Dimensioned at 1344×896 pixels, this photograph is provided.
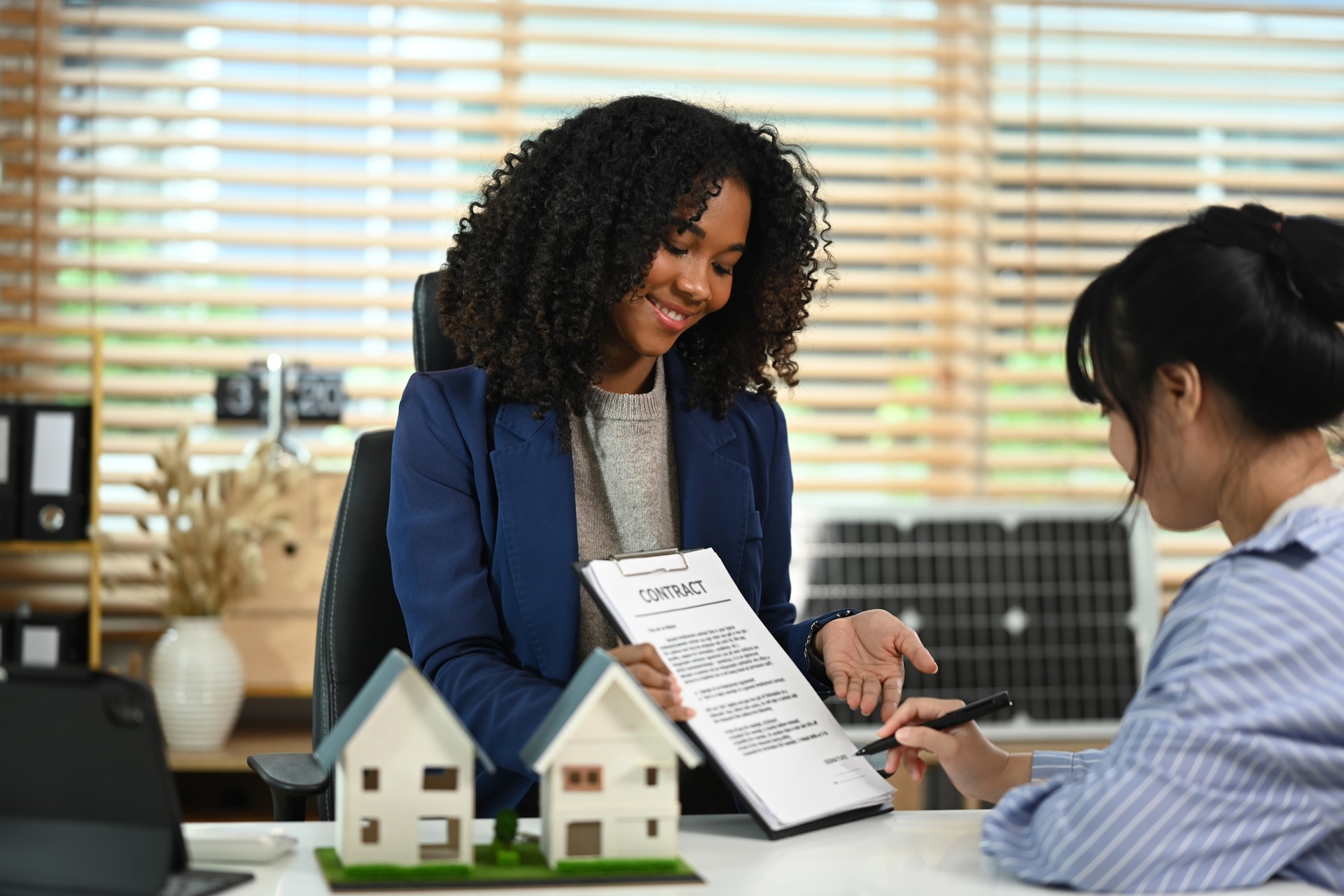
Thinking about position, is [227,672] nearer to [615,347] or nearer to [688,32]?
[615,347]

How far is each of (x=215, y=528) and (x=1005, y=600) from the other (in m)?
1.54

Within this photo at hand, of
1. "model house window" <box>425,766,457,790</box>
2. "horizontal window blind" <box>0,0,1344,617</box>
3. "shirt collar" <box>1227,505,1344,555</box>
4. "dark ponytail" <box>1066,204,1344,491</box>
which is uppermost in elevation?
"horizontal window blind" <box>0,0,1344,617</box>

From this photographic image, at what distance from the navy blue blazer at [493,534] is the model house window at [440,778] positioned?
0.36 m

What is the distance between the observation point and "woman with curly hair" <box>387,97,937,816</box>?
4.60 ft

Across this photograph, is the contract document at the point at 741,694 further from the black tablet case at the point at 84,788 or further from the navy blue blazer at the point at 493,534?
the black tablet case at the point at 84,788

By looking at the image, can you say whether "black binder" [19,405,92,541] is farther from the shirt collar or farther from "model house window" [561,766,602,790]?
the shirt collar

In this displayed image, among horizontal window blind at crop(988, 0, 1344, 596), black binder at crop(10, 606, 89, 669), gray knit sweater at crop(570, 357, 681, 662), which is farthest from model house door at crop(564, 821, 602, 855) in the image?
horizontal window blind at crop(988, 0, 1344, 596)

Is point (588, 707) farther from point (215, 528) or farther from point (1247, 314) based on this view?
point (215, 528)

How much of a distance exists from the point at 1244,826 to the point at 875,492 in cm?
205

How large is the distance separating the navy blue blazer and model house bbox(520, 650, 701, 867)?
0.36 meters

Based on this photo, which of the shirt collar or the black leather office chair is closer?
the shirt collar

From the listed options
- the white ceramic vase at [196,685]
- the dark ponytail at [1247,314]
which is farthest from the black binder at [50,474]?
the dark ponytail at [1247,314]

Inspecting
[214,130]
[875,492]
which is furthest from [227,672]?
[875,492]

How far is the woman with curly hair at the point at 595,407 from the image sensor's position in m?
1.40
